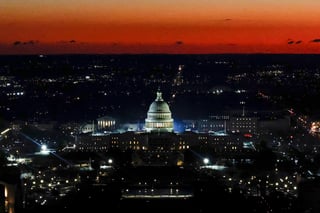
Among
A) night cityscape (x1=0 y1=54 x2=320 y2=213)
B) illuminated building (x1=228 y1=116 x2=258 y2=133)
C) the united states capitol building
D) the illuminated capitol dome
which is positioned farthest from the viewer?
illuminated building (x1=228 y1=116 x2=258 y2=133)

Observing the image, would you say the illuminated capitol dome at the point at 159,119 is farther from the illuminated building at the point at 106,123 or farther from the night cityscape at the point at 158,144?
the illuminated building at the point at 106,123

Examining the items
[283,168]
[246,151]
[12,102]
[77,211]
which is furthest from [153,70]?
[77,211]

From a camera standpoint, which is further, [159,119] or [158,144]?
[159,119]

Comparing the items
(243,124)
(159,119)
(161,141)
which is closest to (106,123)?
(159,119)

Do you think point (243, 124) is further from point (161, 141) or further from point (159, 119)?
point (161, 141)

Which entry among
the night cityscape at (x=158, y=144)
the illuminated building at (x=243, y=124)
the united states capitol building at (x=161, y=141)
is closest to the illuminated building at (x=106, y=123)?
the night cityscape at (x=158, y=144)

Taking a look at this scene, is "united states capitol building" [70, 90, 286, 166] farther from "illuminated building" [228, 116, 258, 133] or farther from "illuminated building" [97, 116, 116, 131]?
"illuminated building" [97, 116, 116, 131]

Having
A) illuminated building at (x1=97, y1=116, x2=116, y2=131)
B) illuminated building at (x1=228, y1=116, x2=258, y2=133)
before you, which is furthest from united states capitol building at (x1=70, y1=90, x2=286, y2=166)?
illuminated building at (x1=97, y1=116, x2=116, y2=131)

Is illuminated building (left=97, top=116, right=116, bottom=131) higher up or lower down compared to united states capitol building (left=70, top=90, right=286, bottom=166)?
lower down

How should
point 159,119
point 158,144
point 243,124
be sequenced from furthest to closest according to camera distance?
point 243,124
point 159,119
point 158,144
